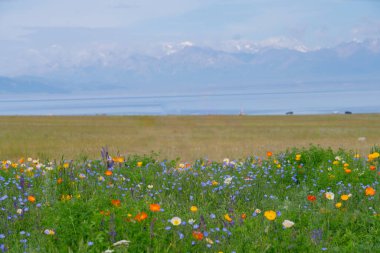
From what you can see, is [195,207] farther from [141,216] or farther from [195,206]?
[195,206]

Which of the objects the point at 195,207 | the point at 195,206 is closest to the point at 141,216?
the point at 195,207

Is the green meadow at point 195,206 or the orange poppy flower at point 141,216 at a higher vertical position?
the orange poppy flower at point 141,216

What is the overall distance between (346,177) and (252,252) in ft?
14.5

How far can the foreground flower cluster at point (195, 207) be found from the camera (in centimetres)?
593

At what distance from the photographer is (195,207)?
22.3 feet

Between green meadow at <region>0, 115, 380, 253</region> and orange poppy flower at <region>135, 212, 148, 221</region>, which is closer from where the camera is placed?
orange poppy flower at <region>135, 212, 148, 221</region>

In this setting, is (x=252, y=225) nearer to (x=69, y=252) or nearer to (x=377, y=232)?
(x=377, y=232)

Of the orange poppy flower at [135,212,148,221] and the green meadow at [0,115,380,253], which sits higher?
the orange poppy flower at [135,212,148,221]

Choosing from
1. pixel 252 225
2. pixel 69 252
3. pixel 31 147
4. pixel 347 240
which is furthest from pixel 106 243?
pixel 31 147

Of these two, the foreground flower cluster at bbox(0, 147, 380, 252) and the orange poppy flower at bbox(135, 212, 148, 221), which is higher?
the orange poppy flower at bbox(135, 212, 148, 221)

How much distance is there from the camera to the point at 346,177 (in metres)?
9.69

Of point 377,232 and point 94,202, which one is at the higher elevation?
point 94,202

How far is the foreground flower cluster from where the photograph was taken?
233 inches

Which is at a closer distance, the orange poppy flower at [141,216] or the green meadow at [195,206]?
the orange poppy flower at [141,216]
